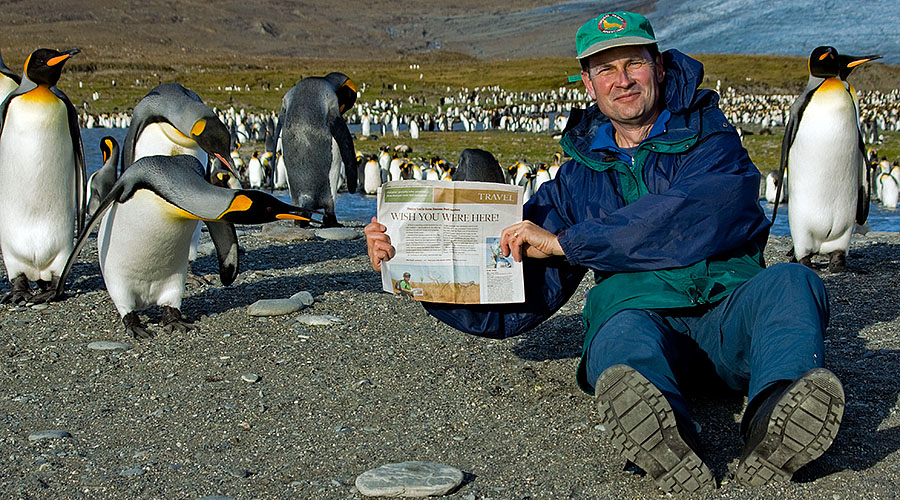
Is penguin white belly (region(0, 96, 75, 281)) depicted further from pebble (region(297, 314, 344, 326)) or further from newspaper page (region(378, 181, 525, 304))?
newspaper page (region(378, 181, 525, 304))

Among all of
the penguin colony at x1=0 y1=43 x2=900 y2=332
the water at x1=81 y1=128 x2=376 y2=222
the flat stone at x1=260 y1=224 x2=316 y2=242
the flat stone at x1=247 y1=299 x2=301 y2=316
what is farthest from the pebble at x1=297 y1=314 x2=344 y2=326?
the water at x1=81 y1=128 x2=376 y2=222

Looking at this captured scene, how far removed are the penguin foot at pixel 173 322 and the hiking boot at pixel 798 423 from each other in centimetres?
298

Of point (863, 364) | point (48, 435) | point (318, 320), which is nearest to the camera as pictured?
point (48, 435)

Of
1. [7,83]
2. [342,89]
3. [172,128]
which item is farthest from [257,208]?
[342,89]

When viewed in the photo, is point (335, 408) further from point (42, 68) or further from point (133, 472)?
point (42, 68)

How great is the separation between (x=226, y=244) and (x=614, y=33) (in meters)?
2.68

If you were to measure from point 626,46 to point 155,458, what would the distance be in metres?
1.93

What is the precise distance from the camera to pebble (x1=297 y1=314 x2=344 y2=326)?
445 cm

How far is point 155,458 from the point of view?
9.09 ft

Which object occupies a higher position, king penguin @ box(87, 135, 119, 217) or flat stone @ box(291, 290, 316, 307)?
king penguin @ box(87, 135, 119, 217)

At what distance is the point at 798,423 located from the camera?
2.18 m

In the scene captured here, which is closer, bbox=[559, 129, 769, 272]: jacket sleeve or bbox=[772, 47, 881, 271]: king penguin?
bbox=[559, 129, 769, 272]: jacket sleeve

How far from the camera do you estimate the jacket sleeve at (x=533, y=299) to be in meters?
3.06

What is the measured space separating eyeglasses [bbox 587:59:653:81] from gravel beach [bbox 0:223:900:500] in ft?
3.65
